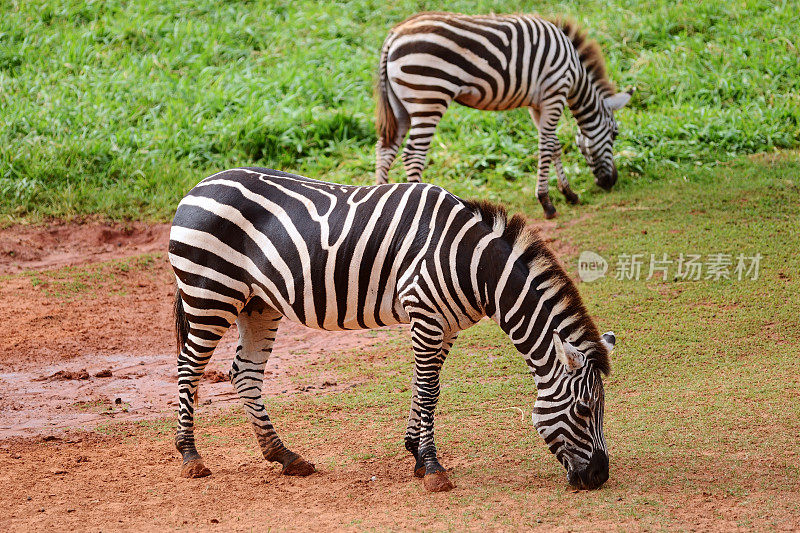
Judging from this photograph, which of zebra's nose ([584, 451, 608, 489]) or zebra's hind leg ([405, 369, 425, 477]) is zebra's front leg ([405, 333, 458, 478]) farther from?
zebra's nose ([584, 451, 608, 489])

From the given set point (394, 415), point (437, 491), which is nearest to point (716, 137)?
point (394, 415)

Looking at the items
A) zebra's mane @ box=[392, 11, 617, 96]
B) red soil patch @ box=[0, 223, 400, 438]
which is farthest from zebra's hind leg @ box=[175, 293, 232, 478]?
zebra's mane @ box=[392, 11, 617, 96]

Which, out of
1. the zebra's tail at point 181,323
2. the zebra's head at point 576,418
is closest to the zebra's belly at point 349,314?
the zebra's tail at point 181,323

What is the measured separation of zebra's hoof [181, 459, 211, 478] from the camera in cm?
608

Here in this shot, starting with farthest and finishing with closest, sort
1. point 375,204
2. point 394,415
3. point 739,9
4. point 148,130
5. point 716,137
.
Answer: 1. point 739,9
2. point 148,130
3. point 716,137
4. point 394,415
5. point 375,204

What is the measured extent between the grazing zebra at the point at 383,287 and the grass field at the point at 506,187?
1.75ft

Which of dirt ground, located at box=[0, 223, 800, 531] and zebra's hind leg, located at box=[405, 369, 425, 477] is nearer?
dirt ground, located at box=[0, 223, 800, 531]

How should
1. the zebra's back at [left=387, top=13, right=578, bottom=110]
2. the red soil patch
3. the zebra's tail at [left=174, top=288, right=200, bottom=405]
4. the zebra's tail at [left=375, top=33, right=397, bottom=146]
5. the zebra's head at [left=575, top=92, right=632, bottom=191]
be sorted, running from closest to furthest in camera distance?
the zebra's tail at [left=174, top=288, right=200, bottom=405] → the red soil patch → the zebra's back at [left=387, top=13, right=578, bottom=110] → the zebra's tail at [left=375, top=33, right=397, bottom=146] → the zebra's head at [left=575, top=92, right=632, bottom=191]

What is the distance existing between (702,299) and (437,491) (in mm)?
4999

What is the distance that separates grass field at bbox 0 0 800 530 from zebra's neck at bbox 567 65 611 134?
973 millimetres

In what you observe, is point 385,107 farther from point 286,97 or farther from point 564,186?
point 286,97

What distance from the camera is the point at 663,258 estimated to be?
33.6 feet

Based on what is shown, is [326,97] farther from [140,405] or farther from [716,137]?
[140,405]

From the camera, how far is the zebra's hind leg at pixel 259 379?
6.12 metres
